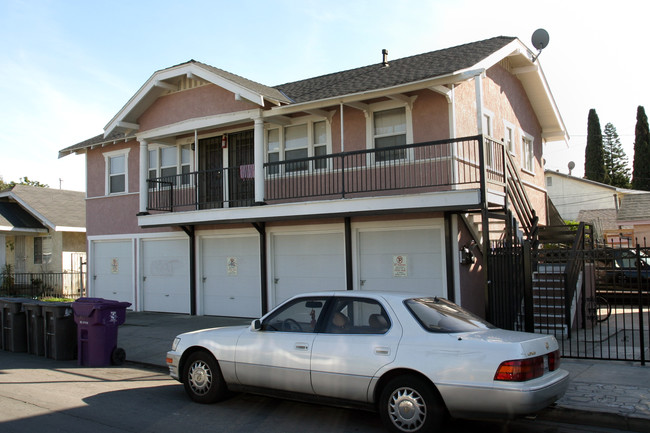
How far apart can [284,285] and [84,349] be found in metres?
5.76

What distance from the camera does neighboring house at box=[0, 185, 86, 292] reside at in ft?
79.2

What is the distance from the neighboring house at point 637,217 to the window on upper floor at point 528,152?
1527cm

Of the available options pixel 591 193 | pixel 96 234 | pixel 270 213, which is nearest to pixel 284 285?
pixel 270 213

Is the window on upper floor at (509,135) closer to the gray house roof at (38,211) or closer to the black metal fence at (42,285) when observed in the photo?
the black metal fence at (42,285)

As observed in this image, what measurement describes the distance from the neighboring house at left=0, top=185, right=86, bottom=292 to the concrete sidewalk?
1424 centimetres

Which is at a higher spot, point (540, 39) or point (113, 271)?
point (540, 39)

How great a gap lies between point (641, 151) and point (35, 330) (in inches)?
2013

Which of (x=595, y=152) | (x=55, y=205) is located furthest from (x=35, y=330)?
(x=595, y=152)

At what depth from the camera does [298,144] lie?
14.6 metres

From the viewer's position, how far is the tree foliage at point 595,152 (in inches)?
2172

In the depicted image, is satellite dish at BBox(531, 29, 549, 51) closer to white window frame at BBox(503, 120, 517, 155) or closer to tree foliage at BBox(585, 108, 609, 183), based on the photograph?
white window frame at BBox(503, 120, 517, 155)

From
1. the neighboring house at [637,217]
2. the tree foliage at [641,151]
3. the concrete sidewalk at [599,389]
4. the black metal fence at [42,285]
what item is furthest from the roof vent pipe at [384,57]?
the tree foliage at [641,151]

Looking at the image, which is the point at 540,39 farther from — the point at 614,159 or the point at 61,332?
the point at 614,159

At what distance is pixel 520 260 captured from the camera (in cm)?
1016
